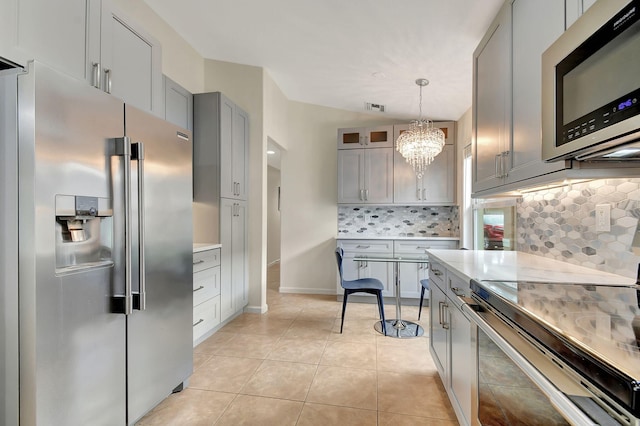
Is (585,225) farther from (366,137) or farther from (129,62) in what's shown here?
(366,137)

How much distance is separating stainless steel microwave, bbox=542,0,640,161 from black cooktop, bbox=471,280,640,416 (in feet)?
1.60

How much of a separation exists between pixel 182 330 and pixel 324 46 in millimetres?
2677

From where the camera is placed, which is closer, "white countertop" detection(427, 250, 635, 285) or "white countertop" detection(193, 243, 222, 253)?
"white countertop" detection(427, 250, 635, 285)

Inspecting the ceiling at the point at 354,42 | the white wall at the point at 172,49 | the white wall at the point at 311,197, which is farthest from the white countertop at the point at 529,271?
the white wall at the point at 172,49

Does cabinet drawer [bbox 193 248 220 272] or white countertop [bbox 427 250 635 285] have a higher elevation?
white countertop [bbox 427 250 635 285]

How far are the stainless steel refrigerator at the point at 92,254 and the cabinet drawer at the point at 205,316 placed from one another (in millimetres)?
814

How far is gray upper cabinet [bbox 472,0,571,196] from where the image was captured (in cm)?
139

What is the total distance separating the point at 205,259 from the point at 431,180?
3.10m

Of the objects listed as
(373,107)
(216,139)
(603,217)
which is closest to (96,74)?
(216,139)

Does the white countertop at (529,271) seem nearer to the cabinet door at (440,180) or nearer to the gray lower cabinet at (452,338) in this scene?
the gray lower cabinet at (452,338)

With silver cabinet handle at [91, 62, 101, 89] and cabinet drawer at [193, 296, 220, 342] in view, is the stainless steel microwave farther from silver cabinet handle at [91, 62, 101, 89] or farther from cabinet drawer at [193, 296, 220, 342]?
cabinet drawer at [193, 296, 220, 342]

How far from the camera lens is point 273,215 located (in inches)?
297

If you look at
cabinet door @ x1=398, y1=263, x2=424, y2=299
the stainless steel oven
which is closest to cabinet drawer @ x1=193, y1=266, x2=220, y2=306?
the stainless steel oven

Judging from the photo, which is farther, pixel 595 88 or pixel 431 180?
pixel 431 180
